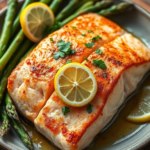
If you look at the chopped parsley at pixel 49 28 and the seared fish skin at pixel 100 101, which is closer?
the seared fish skin at pixel 100 101

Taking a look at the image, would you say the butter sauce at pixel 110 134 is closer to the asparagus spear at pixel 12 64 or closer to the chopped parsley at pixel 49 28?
the asparagus spear at pixel 12 64

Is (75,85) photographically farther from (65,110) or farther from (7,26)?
(7,26)

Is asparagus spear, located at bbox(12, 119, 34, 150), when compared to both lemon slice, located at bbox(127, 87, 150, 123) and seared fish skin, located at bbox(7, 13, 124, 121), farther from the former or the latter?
lemon slice, located at bbox(127, 87, 150, 123)

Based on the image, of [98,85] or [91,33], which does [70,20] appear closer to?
[91,33]

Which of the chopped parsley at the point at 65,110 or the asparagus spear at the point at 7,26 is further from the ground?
the asparagus spear at the point at 7,26

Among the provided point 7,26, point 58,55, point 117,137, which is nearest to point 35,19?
point 7,26

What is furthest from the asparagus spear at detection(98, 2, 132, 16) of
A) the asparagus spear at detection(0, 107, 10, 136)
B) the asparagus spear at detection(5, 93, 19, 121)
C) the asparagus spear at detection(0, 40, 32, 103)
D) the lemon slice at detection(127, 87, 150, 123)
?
the asparagus spear at detection(0, 107, 10, 136)

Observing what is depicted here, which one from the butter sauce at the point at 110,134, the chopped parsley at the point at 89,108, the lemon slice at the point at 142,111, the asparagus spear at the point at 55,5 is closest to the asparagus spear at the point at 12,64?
the butter sauce at the point at 110,134

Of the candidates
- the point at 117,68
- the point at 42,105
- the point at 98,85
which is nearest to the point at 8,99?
the point at 42,105
